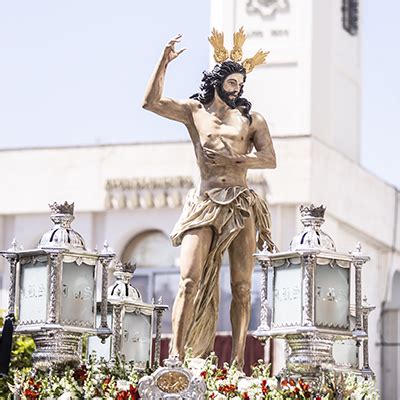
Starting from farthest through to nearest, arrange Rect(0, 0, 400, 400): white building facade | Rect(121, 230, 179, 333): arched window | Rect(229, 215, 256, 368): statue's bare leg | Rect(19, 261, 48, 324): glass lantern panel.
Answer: Rect(121, 230, 179, 333): arched window, Rect(0, 0, 400, 400): white building facade, Rect(229, 215, 256, 368): statue's bare leg, Rect(19, 261, 48, 324): glass lantern panel

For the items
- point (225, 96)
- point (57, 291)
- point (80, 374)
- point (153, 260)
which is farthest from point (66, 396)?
point (153, 260)

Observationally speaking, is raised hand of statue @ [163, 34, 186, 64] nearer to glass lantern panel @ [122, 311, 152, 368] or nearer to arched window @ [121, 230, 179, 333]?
glass lantern panel @ [122, 311, 152, 368]

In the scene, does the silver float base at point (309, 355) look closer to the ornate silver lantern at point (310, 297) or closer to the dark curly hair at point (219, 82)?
the ornate silver lantern at point (310, 297)

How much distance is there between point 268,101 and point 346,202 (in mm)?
3601

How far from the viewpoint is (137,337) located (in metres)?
22.6

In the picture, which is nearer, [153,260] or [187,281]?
[187,281]

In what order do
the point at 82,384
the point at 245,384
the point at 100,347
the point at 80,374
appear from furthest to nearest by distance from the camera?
the point at 100,347
the point at 80,374
the point at 82,384
the point at 245,384

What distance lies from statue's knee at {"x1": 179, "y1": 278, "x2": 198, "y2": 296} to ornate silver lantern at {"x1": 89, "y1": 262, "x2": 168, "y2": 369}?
337 cm

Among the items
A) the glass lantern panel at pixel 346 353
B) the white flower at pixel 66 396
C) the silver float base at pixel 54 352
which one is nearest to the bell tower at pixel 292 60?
the glass lantern panel at pixel 346 353

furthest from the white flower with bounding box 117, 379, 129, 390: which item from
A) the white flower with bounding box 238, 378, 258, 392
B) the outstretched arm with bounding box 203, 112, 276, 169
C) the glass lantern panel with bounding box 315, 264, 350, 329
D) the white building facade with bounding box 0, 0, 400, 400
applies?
the white building facade with bounding box 0, 0, 400, 400

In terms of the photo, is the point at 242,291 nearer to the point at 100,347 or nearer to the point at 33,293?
the point at 33,293

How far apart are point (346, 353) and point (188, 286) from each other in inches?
Answer: 130

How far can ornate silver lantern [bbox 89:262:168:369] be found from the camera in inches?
870

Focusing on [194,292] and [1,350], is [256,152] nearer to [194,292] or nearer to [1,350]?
[194,292]
